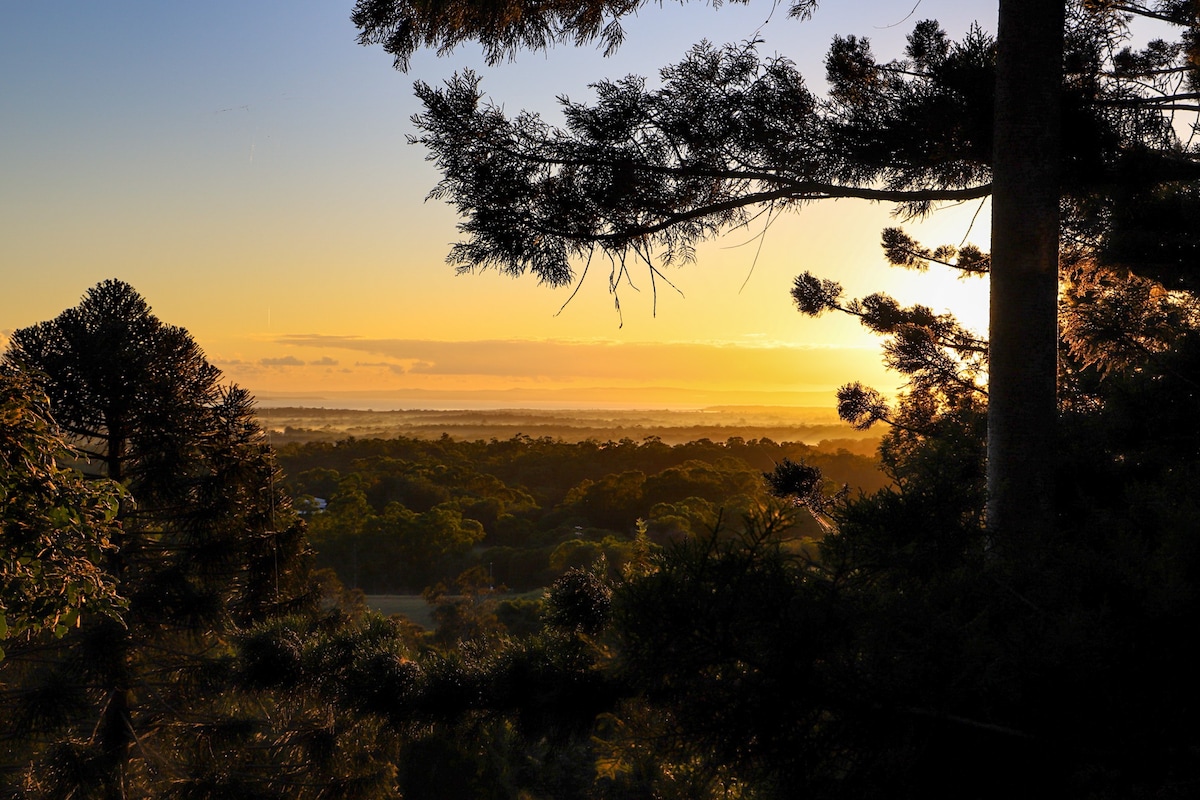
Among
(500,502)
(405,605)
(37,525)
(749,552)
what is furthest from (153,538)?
(500,502)

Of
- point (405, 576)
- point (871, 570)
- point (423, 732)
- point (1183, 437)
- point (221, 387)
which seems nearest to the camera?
point (871, 570)

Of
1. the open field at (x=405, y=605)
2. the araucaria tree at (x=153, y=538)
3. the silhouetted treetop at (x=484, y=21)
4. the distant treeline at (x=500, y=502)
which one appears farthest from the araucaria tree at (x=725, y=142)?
the open field at (x=405, y=605)

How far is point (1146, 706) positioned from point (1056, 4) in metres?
3.72

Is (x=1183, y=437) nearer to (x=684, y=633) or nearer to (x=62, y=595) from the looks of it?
(x=684, y=633)

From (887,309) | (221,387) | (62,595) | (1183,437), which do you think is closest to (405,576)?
(221,387)

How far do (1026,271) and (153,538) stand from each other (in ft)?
41.5

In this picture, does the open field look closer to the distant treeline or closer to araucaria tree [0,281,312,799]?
the distant treeline

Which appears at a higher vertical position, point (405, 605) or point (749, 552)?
point (749, 552)

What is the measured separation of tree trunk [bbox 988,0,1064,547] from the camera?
4332 millimetres

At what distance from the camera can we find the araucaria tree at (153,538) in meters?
11.7

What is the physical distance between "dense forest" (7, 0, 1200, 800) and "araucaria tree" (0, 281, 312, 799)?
55 mm

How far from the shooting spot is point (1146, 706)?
2449 millimetres

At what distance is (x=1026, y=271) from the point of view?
4.39 metres

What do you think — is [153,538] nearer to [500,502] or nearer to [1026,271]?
[1026,271]
